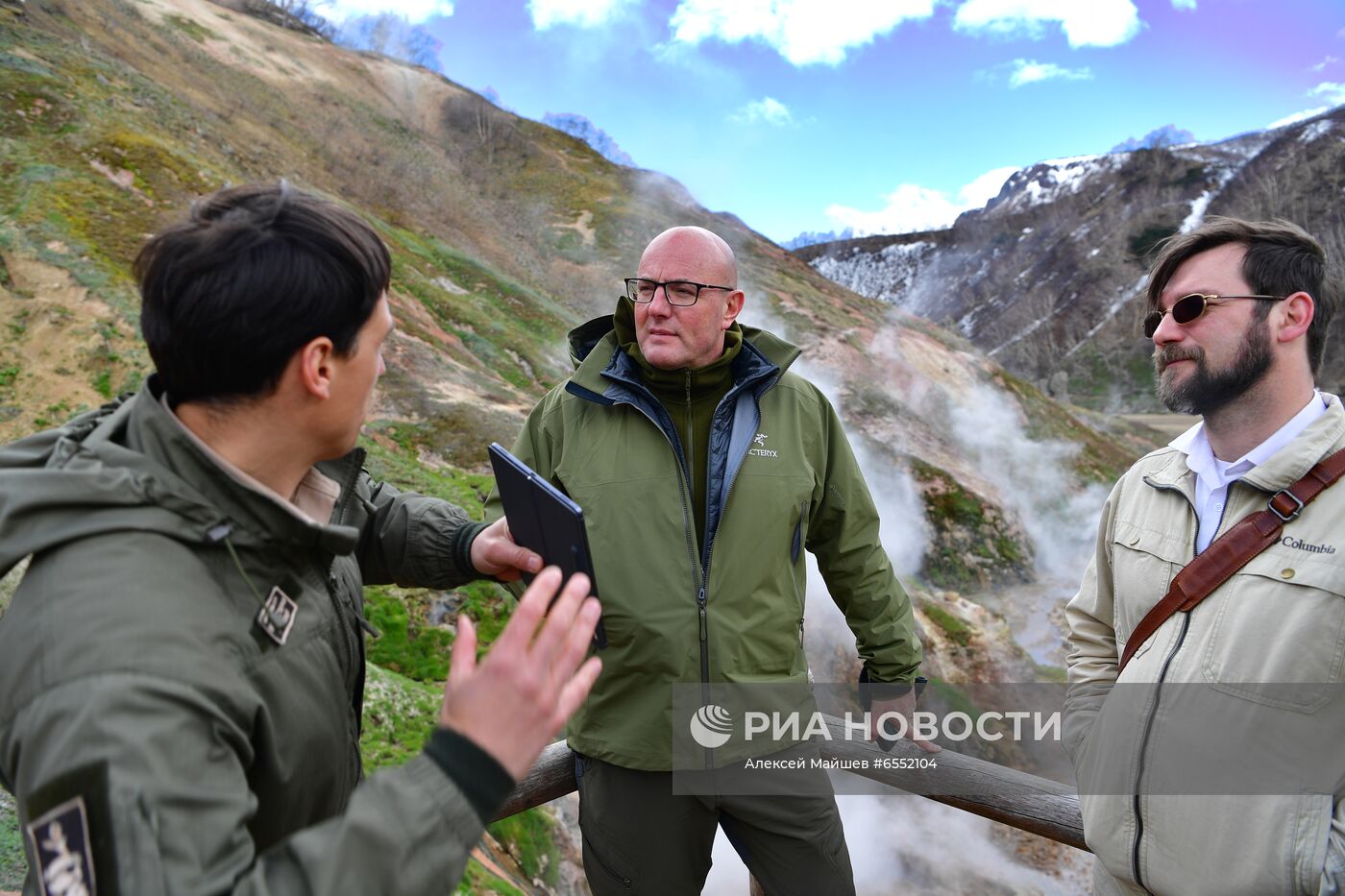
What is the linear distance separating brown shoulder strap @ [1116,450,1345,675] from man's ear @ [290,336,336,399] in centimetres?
224

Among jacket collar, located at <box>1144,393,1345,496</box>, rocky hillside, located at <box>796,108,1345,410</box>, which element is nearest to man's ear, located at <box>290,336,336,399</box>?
jacket collar, located at <box>1144,393,1345,496</box>

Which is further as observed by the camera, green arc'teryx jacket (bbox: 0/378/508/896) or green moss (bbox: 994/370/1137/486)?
green moss (bbox: 994/370/1137/486)

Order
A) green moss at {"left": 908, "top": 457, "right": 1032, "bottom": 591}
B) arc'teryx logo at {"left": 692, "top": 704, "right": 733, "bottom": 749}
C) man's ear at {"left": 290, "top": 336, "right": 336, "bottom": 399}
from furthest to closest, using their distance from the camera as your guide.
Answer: green moss at {"left": 908, "top": 457, "right": 1032, "bottom": 591} < arc'teryx logo at {"left": 692, "top": 704, "right": 733, "bottom": 749} < man's ear at {"left": 290, "top": 336, "right": 336, "bottom": 399}

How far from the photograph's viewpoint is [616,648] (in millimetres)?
2715

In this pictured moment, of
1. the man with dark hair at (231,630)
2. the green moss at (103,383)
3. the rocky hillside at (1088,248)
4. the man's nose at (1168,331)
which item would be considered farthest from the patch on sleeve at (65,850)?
the rocky hillside at (1088,248)

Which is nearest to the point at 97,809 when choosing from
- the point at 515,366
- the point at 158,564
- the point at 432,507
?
the point at 158,564

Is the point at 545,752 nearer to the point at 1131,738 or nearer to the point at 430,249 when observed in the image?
the point at 1131,738

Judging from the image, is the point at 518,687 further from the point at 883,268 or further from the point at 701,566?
the point at 883,268

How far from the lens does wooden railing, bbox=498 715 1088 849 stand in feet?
9.84

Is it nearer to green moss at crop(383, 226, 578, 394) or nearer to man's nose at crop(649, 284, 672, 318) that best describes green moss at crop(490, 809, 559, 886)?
man's nose at crop(649, 284, 672, 318)

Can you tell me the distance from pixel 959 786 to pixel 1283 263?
2.18 metres

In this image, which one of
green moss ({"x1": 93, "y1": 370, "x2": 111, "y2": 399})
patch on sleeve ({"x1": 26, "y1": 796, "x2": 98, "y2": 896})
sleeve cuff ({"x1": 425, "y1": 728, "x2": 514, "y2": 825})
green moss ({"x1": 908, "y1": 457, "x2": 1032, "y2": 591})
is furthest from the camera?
green moss ({"x1": 908, "y1": 457, "x2": 1032, "y2": 591})

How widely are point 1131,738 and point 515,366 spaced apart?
13828 mm

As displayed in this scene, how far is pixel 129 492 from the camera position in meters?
1.28
